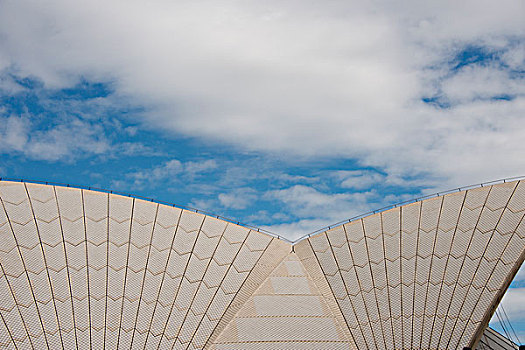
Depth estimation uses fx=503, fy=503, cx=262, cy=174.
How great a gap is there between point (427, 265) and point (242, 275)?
1057cm

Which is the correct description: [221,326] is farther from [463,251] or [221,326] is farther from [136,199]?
[463,251]

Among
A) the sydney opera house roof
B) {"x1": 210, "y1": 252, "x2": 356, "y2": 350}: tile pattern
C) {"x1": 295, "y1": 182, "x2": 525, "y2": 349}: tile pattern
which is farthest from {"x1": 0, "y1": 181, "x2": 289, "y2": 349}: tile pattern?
{"x1": 295, "y1": 182, "x2": 525, "y2": 349}: tile pattern

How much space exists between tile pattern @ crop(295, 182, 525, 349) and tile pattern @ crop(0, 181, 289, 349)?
4883mm

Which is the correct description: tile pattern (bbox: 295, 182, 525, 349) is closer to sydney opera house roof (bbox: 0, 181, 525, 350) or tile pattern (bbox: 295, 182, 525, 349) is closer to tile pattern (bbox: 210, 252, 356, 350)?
sydney opera house roof (bbox: 0, 181, 525, 350)

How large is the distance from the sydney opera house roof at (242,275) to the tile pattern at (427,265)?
0.07 metres

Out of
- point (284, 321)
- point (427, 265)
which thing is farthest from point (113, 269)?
point (427, 265)

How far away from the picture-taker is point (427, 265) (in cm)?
2825

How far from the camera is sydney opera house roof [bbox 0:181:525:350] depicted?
81.5 feet

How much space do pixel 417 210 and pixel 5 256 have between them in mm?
24085

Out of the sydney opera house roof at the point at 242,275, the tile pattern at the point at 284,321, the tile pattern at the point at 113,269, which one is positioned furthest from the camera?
the tile pattern at the point at 284,321

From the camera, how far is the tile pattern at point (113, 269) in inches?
958

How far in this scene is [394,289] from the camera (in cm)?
2764

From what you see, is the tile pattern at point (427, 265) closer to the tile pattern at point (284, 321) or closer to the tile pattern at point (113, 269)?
the tile pattern at point (284, 321)

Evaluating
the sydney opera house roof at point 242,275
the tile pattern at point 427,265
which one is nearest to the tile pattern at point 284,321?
the sydney opera house roof at point 242,275
